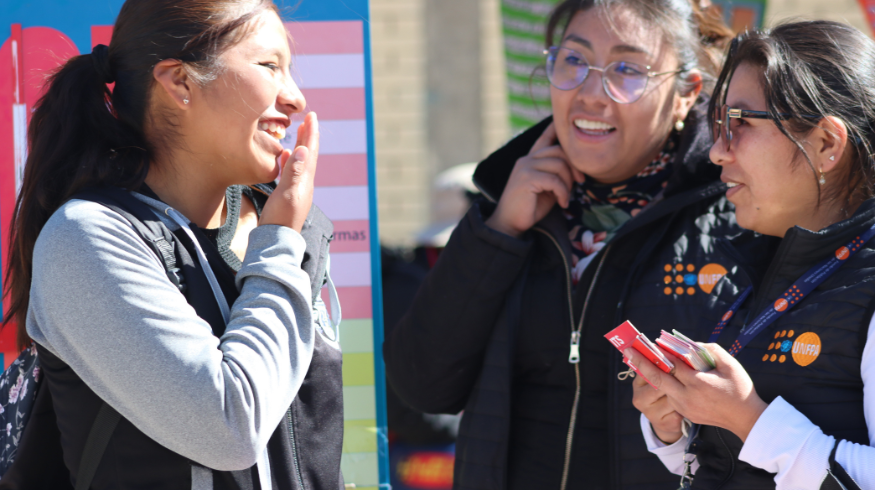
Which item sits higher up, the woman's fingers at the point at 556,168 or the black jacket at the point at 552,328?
the woman's fingers at the point at 556,168

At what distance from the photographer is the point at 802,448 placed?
4.78 ft

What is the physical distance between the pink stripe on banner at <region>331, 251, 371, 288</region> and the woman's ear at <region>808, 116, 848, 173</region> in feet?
3.97

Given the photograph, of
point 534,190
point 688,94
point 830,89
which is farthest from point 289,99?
point 688,94

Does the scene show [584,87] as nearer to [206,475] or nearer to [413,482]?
[206,475]

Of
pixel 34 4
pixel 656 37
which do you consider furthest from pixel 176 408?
pixel 656 37

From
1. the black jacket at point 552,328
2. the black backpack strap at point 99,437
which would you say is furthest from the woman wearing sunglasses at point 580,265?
the black backpack strap at point 99,437

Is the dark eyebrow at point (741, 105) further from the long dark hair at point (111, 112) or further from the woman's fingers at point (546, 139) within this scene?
the long dark hair at point (111, 112)

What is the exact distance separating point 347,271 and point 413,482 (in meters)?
2.18

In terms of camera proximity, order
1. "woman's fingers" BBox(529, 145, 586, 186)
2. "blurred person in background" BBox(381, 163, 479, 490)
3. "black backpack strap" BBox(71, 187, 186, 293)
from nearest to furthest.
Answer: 1. "black backpack strap" BBox(71, 187, 186, 293)
2. "woman's fingers" BBox(529, 145, 586, 186)
3. "blurred person in background" BBox(381, 163, 479, 490)

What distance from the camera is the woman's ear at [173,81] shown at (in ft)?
5.27

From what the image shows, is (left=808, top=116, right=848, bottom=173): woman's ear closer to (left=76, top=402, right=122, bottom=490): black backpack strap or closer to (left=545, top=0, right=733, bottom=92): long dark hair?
(left=545, top=0, right=733, bottom=92): long dark hair

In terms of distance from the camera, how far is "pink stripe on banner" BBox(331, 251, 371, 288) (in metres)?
2.31

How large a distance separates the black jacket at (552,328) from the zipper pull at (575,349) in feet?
0.10

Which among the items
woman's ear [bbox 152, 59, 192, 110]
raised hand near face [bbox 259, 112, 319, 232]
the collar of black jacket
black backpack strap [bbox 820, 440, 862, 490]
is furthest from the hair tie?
black backpack strap [bbox 820, 440, 862, 490]
